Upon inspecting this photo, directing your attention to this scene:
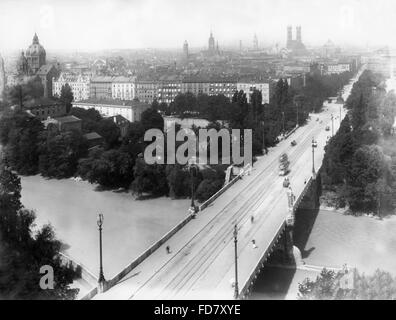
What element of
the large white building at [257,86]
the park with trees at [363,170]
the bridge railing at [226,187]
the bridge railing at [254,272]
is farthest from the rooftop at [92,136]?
the large white building at [257,86]

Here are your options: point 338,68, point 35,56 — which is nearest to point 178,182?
point 35,56

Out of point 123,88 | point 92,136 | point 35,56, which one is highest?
point 35,56

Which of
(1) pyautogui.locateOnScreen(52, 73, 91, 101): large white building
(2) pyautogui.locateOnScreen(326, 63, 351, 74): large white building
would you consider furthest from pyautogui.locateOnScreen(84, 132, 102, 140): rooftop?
(2) pyautogui.locateOnScreen(326, 63, 351, 74): large white building

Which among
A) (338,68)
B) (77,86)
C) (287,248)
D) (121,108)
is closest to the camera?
(287,248)

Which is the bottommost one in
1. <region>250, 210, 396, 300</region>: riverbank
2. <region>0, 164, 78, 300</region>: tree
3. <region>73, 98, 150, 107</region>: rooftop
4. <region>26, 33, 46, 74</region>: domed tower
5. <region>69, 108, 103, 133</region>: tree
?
<region>250, 210, 396, 300</region>: riverbank

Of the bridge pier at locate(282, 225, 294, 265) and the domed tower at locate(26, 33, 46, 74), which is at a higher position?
the domed tower at locate(26, 33, 46, 74)

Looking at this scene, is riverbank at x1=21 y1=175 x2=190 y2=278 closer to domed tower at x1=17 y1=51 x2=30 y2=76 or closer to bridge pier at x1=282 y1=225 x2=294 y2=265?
bridge pier at x1=282 y1=225 x2=294 y2=265

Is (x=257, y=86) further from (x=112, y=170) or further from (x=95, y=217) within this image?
(x=95, y=217)
